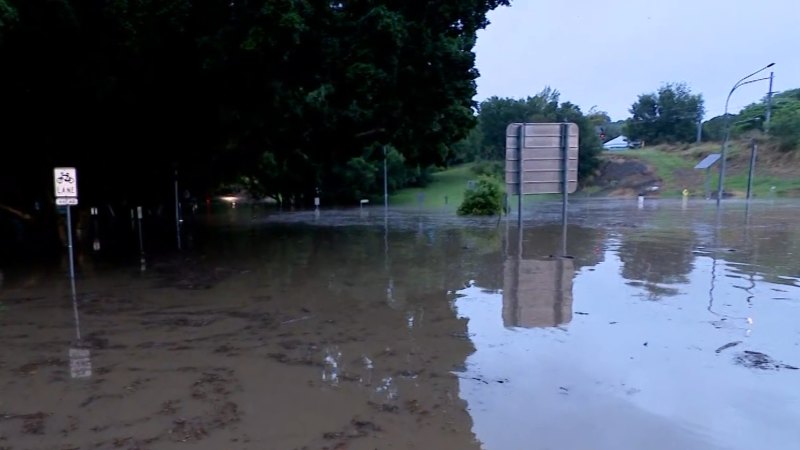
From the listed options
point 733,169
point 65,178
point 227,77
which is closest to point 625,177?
point 733,169

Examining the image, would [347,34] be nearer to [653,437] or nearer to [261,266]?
[261,266]

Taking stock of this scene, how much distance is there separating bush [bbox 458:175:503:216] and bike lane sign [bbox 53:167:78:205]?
26468 mm

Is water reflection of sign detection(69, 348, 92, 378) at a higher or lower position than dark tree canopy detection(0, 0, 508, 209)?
lower

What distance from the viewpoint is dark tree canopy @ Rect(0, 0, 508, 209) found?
1212cm

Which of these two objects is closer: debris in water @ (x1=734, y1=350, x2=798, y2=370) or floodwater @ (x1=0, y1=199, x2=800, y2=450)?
floodwater @ (x1=0, y1=199, x2=800, y2=450)

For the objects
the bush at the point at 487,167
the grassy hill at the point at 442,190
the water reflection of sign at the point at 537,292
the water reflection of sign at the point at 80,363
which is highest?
the bush at the point at 487,167

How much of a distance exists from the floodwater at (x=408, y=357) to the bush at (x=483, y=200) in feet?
71.0

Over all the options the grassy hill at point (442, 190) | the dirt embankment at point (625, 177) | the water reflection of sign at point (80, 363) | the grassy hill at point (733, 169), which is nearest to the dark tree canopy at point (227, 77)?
the water reflection of sign at point (80, 363)

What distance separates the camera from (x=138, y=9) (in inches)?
459

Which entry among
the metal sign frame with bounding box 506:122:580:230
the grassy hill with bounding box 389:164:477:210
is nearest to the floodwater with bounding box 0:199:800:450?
the metal sign frame with bounding box 506:122:580:230

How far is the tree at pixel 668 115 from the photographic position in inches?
3273

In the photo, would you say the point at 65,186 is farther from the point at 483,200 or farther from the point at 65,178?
the point at 483,200

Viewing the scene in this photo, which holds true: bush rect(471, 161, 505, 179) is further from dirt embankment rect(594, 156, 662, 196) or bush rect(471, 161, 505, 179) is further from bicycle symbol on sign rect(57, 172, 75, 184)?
bicycle symbol on sign rect(57, 172, 75, 184)

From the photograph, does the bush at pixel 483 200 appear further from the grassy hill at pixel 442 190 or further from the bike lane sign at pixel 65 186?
the bike lane sign at pixel 65 186
